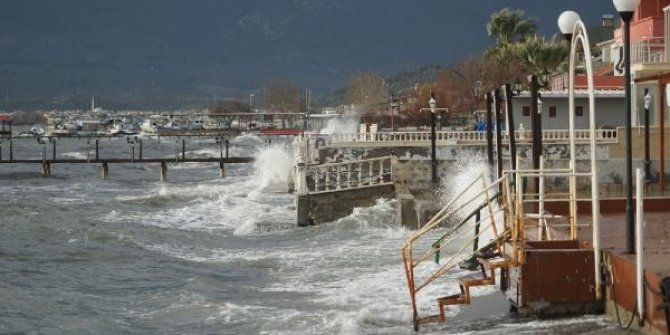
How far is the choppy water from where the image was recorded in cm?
1551

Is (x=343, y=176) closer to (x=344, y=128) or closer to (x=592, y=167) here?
(x=592, y=167)

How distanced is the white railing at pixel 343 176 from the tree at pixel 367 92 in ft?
320

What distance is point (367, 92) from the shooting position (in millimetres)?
145875

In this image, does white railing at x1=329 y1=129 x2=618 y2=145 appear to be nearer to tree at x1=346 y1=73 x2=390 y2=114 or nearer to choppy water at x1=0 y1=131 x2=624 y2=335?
choppy water at x1=0 y1=131 x2=624 y2=335

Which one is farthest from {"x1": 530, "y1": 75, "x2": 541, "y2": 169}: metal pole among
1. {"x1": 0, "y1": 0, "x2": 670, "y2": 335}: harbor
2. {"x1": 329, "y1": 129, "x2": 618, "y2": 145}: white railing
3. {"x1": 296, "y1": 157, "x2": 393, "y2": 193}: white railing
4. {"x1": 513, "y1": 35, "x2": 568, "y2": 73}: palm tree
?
{"x1": 513, "y1": 35, "x2": 568, "y2": 73}: palm tree

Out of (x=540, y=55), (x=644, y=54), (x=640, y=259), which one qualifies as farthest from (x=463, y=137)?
(x=640, y=259)

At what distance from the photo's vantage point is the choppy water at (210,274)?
15.5 meters

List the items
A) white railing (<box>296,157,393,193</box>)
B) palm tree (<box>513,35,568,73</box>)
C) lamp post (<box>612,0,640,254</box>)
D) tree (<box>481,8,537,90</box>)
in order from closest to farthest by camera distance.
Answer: lamp post (<box>612,0,640,254</box>) → white railing (<box>296,157,393,193</box>) → palm tree (<box>513,35,568,73</box>) → tree (<box>481,8,537,90</box>)

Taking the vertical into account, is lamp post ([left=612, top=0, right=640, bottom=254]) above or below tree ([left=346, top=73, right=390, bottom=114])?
below

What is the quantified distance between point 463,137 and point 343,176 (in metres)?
8.52

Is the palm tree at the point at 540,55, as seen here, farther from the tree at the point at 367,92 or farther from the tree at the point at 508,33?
the tree at the point at 367,92

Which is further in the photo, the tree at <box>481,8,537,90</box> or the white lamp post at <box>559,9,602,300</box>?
the tree at <box>481,8,537,90</box>

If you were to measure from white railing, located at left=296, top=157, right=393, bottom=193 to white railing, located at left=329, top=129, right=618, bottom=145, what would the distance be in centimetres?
485

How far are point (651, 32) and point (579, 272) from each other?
105ft
